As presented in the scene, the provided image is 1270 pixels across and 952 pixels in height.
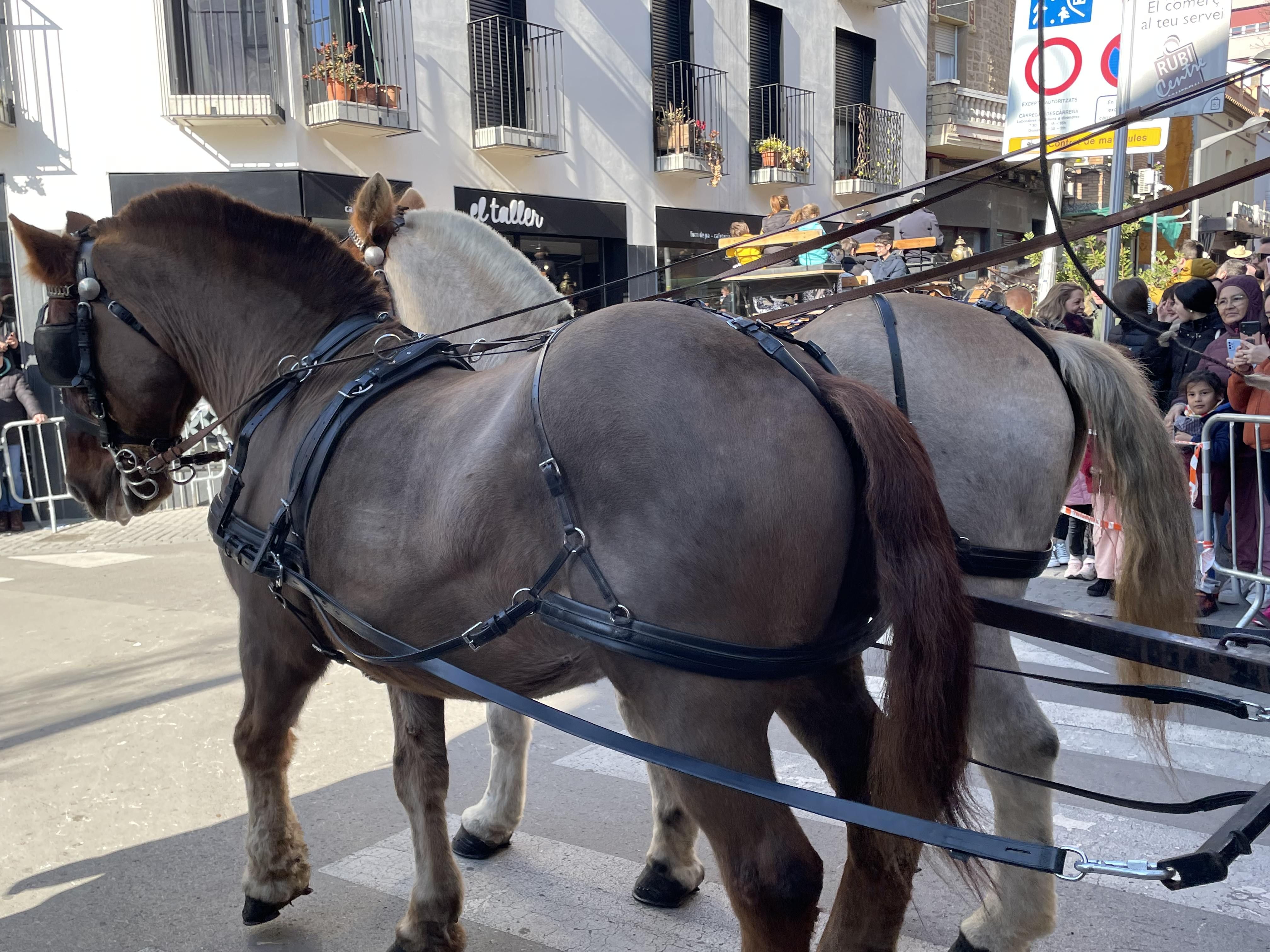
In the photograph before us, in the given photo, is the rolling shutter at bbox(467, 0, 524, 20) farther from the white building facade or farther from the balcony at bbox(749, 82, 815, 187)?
the balcony at bbox(749, 82, 815, 187)

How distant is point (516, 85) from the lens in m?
14.6

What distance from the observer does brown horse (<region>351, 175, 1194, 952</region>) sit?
2.75 metres

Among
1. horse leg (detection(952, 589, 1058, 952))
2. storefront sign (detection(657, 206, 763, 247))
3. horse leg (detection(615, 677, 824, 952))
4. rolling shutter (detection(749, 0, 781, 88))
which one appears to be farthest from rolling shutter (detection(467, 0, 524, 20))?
horse leg (detection(615, 677, 824, 952))

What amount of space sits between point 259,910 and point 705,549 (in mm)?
2080

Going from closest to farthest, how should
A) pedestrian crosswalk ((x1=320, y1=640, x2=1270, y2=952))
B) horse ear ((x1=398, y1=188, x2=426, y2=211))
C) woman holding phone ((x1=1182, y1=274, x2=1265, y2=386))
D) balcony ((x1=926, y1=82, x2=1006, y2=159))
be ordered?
pedestrian crosswalk ((x1=320, y1=640, x2=1270, y2=952)) → horse ear ((x1=398, y1=188, x2=426, y2=211)) → woman holding phone ((x1=1182, y1=274, x2=1265, y2=386)) → balcony ((x1=926, y1=82, x2=1006, y2=159))

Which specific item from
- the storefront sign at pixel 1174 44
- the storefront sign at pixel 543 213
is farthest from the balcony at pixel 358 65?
the storefront sign at pixel 1174 44

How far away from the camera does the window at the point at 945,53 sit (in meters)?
22.5

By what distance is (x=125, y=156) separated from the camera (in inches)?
454

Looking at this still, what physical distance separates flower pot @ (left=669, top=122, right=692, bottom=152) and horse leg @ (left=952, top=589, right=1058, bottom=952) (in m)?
14.8

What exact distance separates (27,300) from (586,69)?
848cm

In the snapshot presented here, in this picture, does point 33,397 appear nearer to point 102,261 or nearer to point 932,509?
point 102,261

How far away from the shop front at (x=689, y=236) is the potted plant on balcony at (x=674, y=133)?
95 centimetres

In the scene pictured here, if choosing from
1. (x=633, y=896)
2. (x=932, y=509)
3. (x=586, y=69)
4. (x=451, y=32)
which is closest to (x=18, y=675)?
(x=633, y=896)

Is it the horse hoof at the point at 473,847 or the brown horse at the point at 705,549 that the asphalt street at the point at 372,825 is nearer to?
the horse hoof at the point at 473,847
